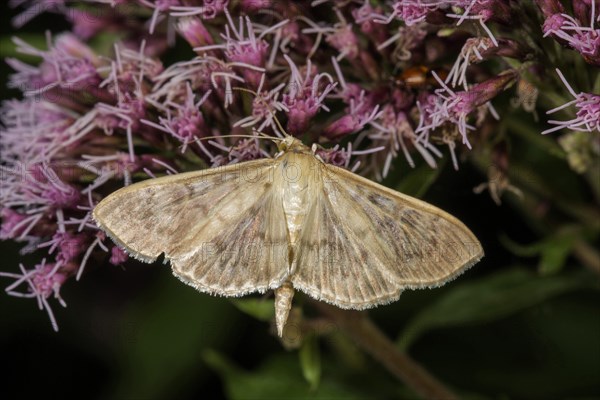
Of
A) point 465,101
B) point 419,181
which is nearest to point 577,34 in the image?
point 465,101

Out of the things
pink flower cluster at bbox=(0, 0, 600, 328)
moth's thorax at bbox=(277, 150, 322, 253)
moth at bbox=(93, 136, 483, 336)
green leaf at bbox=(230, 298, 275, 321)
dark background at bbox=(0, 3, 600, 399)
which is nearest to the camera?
moth at bbox=(93, 136, 483, 336)

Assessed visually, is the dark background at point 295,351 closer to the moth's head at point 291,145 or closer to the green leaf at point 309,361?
the green leaf at point 309,361

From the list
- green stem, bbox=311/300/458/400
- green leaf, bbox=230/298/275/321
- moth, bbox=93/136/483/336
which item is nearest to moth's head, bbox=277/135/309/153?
moth, bbox=93/136/483/336

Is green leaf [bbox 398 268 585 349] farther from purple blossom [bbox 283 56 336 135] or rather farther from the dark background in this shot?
purple blossom [bbox 283 56 336 135]

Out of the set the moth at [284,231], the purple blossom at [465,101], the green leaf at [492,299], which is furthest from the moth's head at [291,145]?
the green leaf at [492,299]

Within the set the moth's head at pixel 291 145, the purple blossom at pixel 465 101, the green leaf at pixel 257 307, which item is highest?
the purple blossom at pixel 465 101

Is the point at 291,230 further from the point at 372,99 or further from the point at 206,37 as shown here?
the point at 206,37
